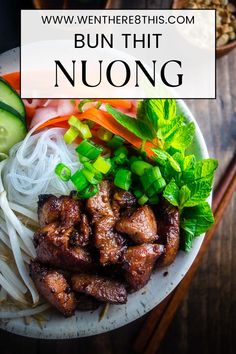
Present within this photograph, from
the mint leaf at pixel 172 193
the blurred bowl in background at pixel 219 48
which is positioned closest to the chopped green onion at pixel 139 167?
the mint leaf at pixel 172 193

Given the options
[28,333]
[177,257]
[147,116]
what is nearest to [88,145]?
[147,116]

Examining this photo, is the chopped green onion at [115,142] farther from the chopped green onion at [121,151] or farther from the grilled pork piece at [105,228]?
the grilled pork piece at [105,228]

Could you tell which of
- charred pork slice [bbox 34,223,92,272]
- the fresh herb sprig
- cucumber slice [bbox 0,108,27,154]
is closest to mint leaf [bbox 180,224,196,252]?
the fresh herb sprig

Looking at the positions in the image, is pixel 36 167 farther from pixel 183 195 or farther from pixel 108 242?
pixel 183 195

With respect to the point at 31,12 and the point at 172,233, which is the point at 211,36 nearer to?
the point at 31,12

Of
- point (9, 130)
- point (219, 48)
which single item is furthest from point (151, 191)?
point (219, 48)
